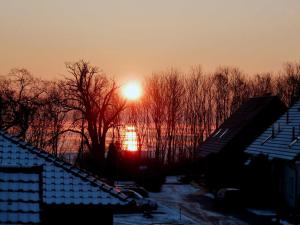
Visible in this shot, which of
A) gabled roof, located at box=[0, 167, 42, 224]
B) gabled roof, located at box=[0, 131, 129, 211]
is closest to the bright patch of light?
gabled roof, located at box=[0, 131, 129, 211]

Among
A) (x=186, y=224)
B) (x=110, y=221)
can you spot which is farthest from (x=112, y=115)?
(x=110, y=221)

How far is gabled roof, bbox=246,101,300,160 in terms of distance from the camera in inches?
1294

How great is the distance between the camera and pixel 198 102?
7944 cm

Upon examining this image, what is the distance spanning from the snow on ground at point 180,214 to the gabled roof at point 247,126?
5.07m

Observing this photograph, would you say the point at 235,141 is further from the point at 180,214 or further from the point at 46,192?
the point at 46,192

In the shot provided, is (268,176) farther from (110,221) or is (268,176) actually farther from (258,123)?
(110,221)

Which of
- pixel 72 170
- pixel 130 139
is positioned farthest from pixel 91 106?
pixel 72 170

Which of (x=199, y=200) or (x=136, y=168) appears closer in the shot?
(x=199, y=200)

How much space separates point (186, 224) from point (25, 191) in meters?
18.2

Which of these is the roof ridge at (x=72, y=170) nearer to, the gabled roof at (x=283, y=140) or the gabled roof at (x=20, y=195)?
the gabled roof at (x=20, y=195)

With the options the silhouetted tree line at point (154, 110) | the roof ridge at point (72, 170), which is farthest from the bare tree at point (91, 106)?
the roof ridge at point (72, 170)

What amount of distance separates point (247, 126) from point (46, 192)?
35.0 m

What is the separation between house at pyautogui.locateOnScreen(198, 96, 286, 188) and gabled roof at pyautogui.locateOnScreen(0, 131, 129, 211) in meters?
29.7

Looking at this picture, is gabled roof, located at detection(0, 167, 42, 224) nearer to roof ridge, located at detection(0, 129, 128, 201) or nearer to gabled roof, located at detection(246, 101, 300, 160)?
roof ridge, located at detection(0, 129, 128, 201)
